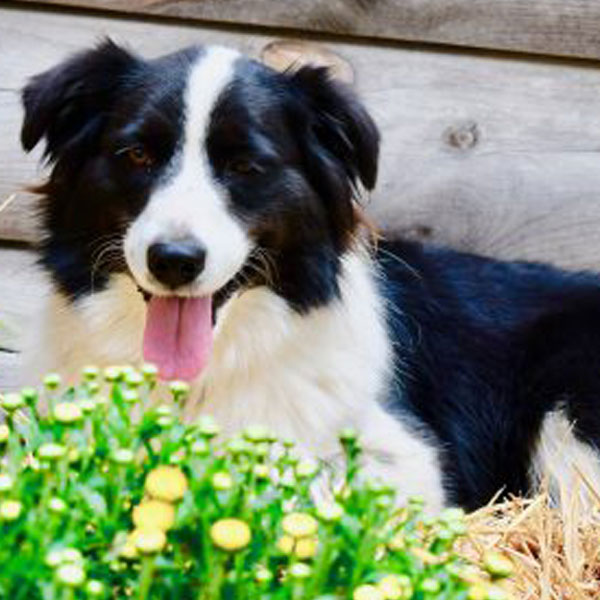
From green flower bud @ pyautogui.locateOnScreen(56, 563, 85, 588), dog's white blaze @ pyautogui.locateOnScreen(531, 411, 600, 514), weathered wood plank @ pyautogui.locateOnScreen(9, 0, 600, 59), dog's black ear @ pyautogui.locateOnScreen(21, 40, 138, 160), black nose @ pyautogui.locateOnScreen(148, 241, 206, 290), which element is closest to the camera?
green flower bud @ pyautogui.locateOnScreen(56, 563, 85, 588)

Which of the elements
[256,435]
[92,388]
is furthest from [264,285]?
[256,435]

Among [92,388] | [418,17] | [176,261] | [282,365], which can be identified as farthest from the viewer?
[418,17]

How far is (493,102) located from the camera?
309 cm

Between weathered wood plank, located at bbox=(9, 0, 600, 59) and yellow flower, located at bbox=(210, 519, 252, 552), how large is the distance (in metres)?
2.26

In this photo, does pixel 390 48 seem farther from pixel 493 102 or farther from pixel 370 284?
pixel 370 284

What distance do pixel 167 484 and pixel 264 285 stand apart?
137 centimetres

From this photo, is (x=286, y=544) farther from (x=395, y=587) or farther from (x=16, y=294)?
(x=16, y=294)

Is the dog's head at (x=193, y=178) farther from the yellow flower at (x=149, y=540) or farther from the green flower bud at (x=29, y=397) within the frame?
the yellow flower at (x=149, y=540)

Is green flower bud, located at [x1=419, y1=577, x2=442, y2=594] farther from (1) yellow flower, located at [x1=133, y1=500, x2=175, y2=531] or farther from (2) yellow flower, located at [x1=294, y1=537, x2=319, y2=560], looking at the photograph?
(1) yellow flower, located at [x1=133, y1=500, x2=175, y2=531]

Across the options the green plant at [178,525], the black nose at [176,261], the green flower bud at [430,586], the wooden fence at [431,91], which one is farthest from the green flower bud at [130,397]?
the wooden fence at [431,91]

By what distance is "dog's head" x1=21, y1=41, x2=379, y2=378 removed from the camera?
2151 millimetres

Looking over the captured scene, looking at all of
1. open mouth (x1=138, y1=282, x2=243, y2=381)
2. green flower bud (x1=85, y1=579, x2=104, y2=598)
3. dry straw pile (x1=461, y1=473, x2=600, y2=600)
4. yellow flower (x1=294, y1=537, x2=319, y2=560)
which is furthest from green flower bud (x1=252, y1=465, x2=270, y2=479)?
open mouth (x1=138, y1=282, x2=243, y2=381)

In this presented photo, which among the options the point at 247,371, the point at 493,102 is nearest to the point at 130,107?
the point at 247,371

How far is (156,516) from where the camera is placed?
3.14 feet
